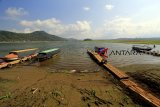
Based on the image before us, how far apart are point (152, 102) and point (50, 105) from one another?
7.19 metres

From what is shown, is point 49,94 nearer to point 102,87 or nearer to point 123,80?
point 102,87

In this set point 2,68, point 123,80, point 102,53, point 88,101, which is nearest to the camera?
point 88,101

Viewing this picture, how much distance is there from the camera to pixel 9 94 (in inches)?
480

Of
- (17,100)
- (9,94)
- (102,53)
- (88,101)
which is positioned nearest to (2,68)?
(9,94)

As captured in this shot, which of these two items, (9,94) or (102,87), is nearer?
(9,94)

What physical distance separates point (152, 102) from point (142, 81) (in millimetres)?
6300

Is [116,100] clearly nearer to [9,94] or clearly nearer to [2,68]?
[9,94]

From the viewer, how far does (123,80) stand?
52.1ft

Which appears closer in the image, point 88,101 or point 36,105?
point 36,105

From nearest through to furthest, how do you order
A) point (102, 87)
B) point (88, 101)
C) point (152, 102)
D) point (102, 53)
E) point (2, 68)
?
point (152, 102), point (88, 101), point (102, 87), point (2, 68), point (102, 53)

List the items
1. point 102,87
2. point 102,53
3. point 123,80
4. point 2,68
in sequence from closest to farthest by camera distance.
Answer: point 102,87
point 123,80
point 2,68
point 102,53

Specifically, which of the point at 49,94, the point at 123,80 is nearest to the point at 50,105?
the point at 49,94

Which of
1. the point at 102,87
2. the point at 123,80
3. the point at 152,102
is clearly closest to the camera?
the point at 152,102

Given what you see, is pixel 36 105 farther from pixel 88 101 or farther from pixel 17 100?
pixel 88 101
